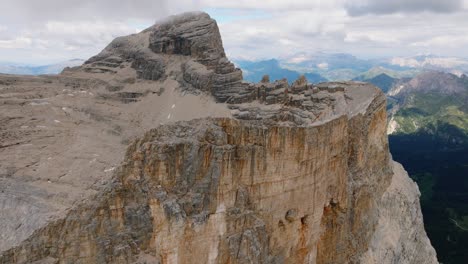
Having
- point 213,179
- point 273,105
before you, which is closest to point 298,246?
point 213,179

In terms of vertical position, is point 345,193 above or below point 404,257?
above

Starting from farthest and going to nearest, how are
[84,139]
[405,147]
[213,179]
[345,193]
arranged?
[405,147] → [84,139] → [345,193] → [213,179]

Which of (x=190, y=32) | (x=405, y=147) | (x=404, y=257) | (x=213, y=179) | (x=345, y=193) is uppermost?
Answer: (x=190, y=32)

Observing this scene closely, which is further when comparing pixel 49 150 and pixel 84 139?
pixel 84 139

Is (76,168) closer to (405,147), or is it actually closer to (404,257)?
(404,257)

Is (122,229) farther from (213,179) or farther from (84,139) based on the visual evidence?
(84,139)

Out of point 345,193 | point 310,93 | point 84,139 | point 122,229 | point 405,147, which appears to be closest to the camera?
point 122,229

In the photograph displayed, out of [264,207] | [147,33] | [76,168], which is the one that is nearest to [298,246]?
[264,207]
